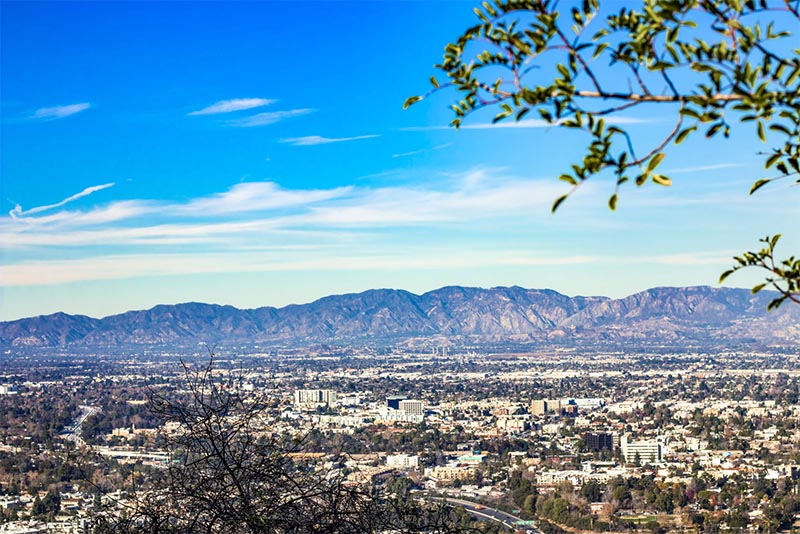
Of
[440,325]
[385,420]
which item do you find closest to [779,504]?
[385,420]

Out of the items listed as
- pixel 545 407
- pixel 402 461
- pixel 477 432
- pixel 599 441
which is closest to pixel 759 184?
pixel 402 461

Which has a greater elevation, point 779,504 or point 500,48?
point 500,48

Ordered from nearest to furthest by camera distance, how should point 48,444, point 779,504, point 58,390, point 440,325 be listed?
1. point 779,504
2. point 48,444
3. point 58,390
4. point 440,325

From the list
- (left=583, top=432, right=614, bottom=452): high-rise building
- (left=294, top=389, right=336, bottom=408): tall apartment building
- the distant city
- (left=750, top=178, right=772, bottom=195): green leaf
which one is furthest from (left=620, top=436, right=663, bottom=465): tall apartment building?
(left=750, top=178, right=772, bottom=195): green leaf

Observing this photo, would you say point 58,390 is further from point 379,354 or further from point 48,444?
point 379,354

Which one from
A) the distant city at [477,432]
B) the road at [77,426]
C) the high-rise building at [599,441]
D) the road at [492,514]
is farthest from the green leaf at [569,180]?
the high-rise building at [599,441]

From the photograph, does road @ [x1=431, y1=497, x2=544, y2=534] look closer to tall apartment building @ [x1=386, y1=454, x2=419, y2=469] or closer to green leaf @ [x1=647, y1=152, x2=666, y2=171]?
tall apartment building @ [x1=386, y1=454, x2=419, y2=469]

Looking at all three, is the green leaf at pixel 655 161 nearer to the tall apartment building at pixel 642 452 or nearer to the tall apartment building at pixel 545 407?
the tall apartment building at pixel 642 452

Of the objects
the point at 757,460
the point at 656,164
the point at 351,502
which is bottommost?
the point at 757,460
